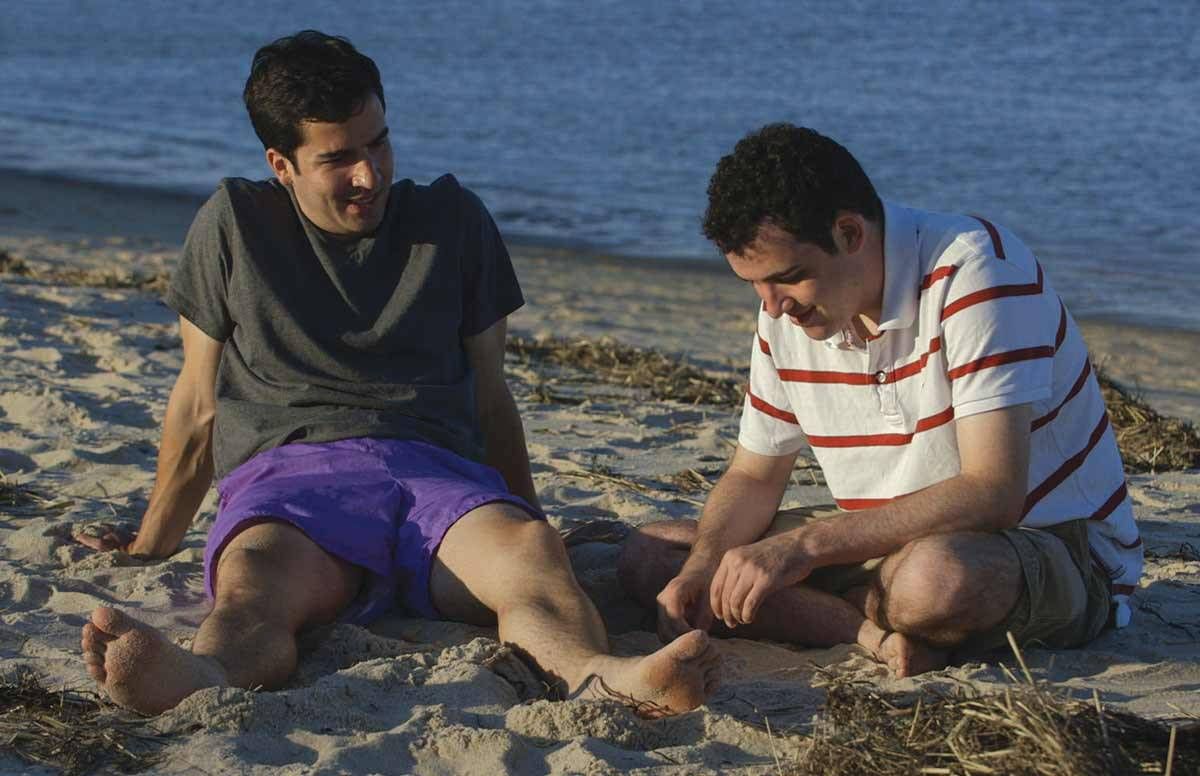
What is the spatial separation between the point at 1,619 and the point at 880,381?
7.37 ft

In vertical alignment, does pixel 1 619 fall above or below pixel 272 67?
below

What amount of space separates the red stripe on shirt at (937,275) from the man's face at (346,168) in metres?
1.41

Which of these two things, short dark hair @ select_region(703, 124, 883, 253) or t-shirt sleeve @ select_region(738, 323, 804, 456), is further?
t-shirt sleeve @ select_region(738, 323, 804, 456)

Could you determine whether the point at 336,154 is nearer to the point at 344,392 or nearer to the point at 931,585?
the point at 344,392

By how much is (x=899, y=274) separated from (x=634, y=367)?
3.79 metres

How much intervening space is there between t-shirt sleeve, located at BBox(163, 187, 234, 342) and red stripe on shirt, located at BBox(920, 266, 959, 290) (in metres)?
1.82

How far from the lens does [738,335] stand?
885 cm

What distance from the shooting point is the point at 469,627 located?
370 centimetres

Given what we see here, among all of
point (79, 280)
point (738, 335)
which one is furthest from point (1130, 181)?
point (79, 280)

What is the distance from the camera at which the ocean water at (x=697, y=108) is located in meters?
12.8

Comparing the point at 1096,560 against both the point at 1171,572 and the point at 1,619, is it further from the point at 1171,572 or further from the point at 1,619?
the point at 1,619

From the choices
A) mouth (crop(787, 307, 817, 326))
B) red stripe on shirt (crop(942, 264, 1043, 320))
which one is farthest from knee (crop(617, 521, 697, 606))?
red stripe on shirt (crop(942, 264, 1043, 320))

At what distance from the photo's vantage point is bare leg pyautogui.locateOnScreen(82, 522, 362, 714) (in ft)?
9.53

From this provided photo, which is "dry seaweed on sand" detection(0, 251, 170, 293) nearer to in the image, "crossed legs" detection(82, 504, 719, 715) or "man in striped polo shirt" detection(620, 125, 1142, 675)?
"crossed legs" detection(82, 504, 719, 715)
